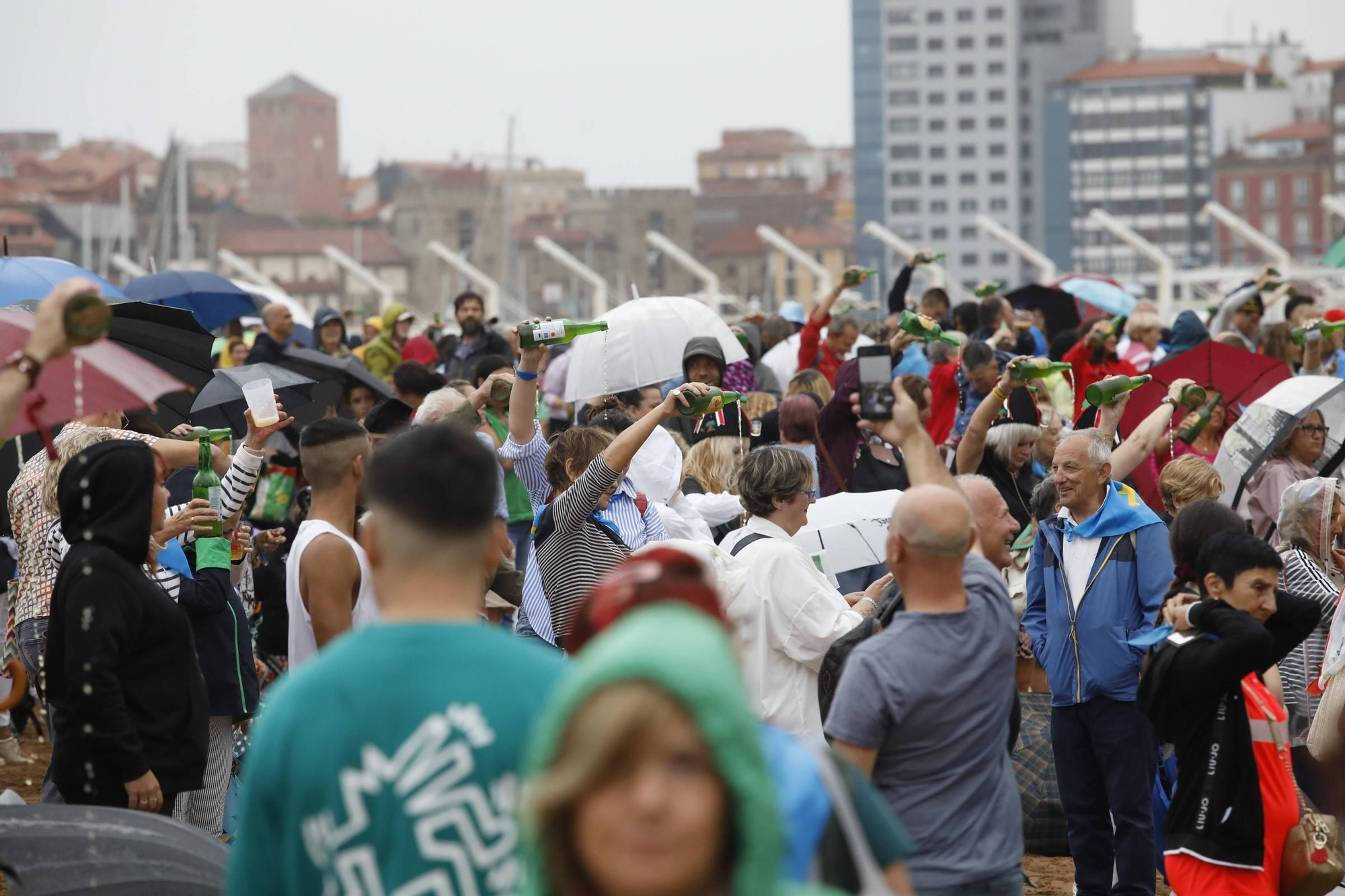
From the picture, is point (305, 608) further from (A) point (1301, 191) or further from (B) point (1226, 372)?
(A) point (1301, 191)

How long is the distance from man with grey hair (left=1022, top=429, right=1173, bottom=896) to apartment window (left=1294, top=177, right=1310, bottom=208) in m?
137

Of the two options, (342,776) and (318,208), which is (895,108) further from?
(342,776)

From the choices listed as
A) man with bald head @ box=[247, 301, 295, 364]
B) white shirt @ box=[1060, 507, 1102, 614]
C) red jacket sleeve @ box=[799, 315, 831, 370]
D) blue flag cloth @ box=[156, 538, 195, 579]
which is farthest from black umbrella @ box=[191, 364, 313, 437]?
white shirt @ box=[1060, 507, 1102, 614]

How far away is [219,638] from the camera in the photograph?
5.91m

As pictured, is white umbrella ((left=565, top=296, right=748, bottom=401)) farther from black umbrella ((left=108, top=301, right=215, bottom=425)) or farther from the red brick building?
the red brick building

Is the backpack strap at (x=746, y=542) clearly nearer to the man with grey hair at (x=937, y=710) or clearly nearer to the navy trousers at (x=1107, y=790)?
the navy trousers at (x=1107, y=790)

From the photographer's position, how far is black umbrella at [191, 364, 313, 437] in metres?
8.02

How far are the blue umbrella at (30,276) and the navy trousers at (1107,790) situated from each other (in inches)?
162

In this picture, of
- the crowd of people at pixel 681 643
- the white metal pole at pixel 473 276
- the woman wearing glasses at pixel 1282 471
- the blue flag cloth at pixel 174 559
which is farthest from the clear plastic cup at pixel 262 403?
the white metal pole at pixel 473 276

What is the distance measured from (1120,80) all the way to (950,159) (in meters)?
16.2

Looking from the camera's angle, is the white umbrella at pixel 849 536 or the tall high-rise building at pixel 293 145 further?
the tall high-rise building at pixel 293 145

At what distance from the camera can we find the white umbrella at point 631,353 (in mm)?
8914

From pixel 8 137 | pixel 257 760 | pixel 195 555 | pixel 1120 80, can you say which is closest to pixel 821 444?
pixel 195 555

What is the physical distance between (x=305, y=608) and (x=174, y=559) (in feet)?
3.40
